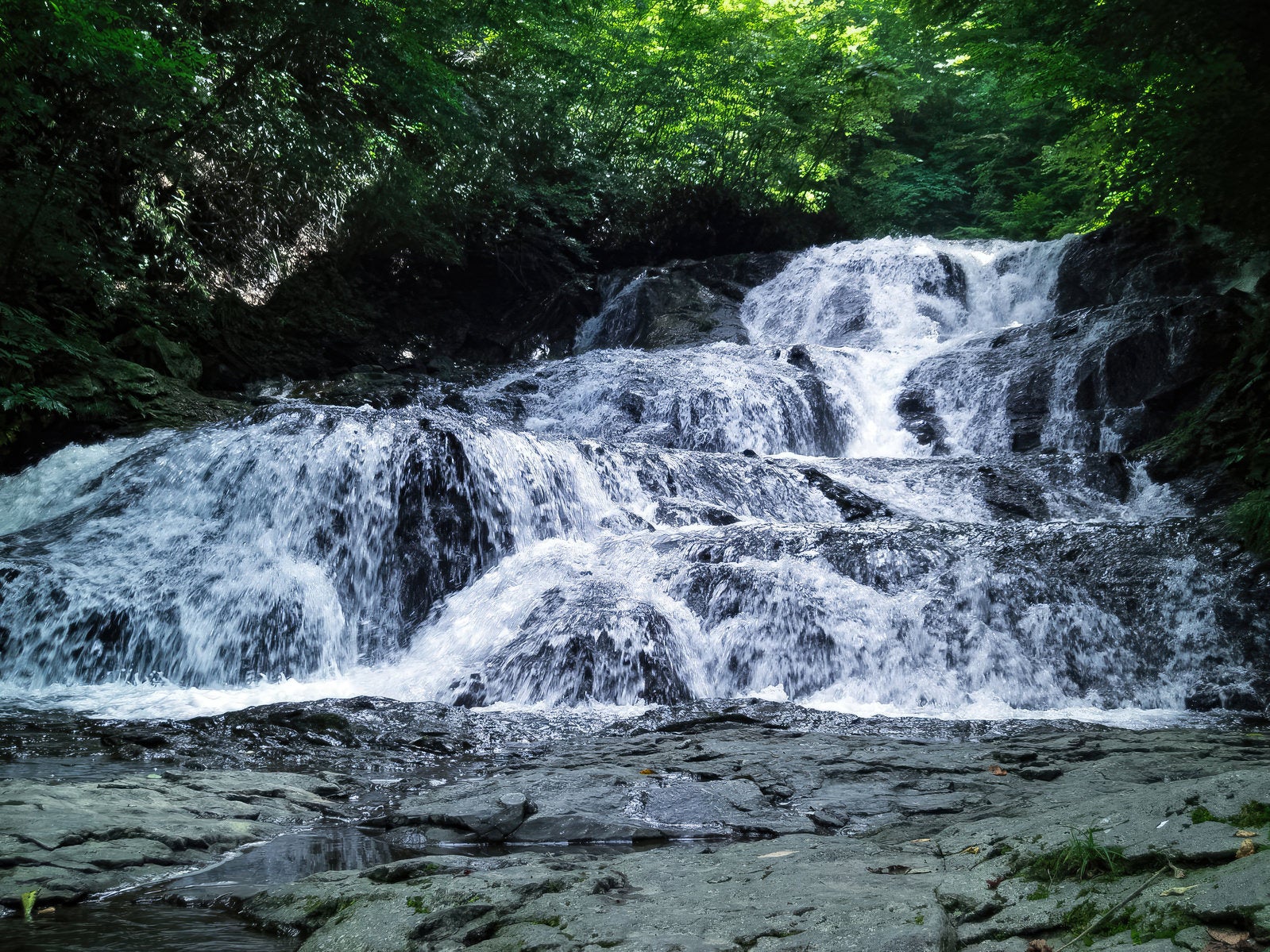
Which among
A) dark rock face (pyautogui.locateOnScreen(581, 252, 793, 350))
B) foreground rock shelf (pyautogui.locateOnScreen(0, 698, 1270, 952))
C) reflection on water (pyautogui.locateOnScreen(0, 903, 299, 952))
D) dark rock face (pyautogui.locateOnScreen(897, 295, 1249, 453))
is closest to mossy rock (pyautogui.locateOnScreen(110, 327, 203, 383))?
foreground rock shelf (pyautogui.locateOnScreen(0, 698, 1270, 952))

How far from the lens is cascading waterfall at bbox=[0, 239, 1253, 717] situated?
5984mm

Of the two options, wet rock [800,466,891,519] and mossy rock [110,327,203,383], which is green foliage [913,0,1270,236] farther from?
mossy rock [110,327,203,383]

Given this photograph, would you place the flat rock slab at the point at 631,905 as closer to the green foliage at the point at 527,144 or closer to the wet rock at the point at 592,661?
the wet rock at the point at 592,661

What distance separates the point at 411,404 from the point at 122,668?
6300 mm

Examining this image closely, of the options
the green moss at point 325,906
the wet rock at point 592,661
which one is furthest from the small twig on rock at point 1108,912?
the wet rock at point 592,661

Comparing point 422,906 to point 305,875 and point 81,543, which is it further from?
point 81,543

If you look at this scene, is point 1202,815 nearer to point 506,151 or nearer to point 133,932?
point 133,932

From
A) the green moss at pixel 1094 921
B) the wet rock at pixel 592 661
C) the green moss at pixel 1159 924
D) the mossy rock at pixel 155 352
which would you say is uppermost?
the mossy rock at pixel 155 352

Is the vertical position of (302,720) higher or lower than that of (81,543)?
lower

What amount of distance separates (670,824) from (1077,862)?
1551 mm

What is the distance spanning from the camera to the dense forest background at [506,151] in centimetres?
862

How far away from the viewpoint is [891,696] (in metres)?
5.90

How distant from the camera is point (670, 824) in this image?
2932 mm

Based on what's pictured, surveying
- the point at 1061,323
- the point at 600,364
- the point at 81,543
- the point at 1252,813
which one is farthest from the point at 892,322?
the point at 1252,813
